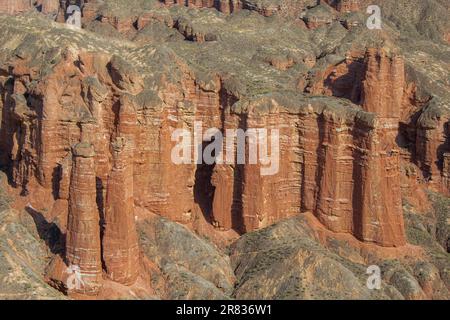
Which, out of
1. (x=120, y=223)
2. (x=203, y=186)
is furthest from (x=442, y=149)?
(x=120, y=223)

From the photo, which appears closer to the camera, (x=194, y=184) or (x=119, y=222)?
(x=119, y=222)

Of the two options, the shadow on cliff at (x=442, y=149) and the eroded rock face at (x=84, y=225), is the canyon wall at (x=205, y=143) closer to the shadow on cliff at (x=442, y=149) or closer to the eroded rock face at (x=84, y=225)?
the eroded rock face at (x=84, y=225)

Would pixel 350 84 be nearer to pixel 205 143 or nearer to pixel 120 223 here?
pixel 205 143

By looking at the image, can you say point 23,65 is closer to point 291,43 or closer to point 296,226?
point 296,226

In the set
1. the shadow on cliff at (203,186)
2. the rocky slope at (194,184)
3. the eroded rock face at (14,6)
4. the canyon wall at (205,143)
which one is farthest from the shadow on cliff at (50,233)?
the eroded rock face at (14,6)

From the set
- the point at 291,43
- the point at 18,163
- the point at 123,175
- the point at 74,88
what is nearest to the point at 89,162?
the point at 123,175

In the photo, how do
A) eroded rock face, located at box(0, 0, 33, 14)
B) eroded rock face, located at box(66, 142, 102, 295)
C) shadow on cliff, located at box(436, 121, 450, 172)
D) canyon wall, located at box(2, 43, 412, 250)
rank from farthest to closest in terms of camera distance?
eroded rock face, located at box(0, 0, 33, 14)
shadow on cliff, located at box(436, 121, 450, 172)
canyon wall, located at box(2, 43, 412, 250)
eroded rock face, located at box(66, 142, 102, 295)

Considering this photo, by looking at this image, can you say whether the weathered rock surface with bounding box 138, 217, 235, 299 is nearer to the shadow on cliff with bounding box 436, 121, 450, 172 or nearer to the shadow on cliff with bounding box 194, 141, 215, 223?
the shadow on cliff with bounding box 194, 141, 215, 223

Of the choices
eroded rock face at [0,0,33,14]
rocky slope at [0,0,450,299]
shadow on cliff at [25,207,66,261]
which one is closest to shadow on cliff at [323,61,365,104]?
rocky slope at [0,0,450,299]
